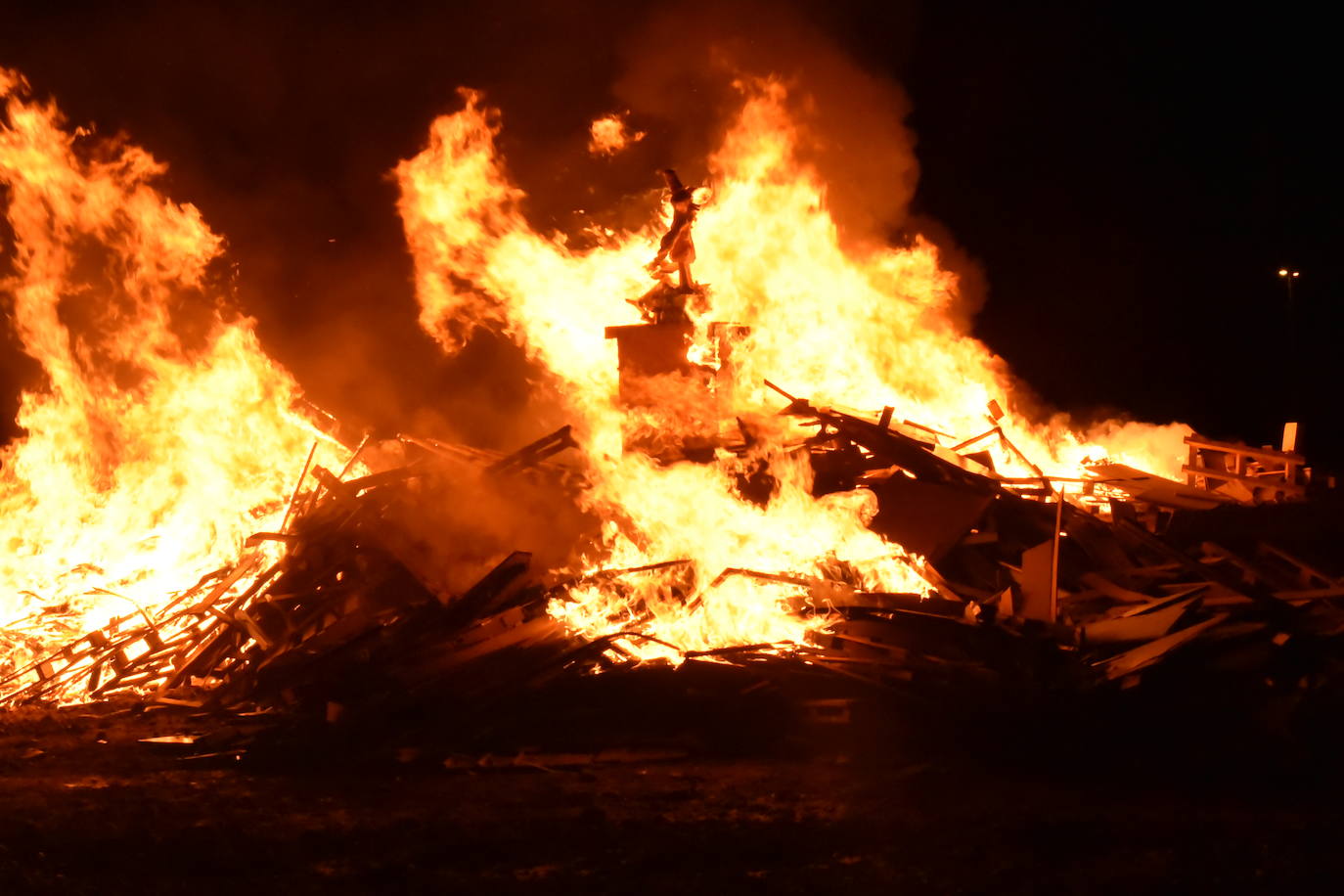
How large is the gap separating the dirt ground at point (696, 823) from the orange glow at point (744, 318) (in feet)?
10.4

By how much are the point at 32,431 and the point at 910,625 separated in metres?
10.8

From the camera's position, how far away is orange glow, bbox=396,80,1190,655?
9227mm

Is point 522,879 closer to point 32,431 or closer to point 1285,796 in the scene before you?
point 1285,796

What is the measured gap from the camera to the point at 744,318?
11.5m

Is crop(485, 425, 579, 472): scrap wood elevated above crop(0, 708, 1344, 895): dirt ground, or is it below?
above

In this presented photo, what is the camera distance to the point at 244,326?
42.1 ft

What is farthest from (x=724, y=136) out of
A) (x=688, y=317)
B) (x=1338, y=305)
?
(x=1338, y=305)

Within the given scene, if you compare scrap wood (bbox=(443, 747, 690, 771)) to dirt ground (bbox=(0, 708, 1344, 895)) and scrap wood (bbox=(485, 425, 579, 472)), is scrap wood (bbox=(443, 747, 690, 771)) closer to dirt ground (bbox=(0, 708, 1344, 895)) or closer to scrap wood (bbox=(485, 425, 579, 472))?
dirt ground (bbox=(0, 708, 1344, 895))

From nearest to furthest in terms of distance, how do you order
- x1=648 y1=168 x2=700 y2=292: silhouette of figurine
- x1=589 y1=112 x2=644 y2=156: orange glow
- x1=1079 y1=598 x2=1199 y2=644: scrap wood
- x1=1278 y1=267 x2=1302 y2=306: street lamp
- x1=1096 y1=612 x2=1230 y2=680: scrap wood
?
1. x1=1096 y1=612 x2=1230 y2=680: scrap wood
2. x1=1079 y1=598 x2=1199 y2=644: scrap wood
3. x1=648 y1=168 x2=700 y2=292: silhouette of figurine
4. x1=589 y1=112 x2=644 y2=156: orange glow
5. x1=1278 y1=267 x2=1302 y2=306: street lamp

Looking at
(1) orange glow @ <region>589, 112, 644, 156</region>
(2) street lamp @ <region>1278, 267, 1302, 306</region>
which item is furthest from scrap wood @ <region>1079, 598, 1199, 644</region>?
(2) street lamp @ <region>1278, 267, 1302, 306</region>

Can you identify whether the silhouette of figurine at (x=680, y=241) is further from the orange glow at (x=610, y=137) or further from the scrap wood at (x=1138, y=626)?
the scrap wood at (x=1138, y=626)

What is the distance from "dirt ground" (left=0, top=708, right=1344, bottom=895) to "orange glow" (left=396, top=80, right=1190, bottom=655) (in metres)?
3.16

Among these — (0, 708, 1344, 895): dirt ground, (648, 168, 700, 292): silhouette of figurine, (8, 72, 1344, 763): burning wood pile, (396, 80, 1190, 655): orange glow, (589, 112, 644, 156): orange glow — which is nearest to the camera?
(0, 708, 1344, 895): dirt ground

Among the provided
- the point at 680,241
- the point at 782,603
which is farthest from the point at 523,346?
the point at 782,603
